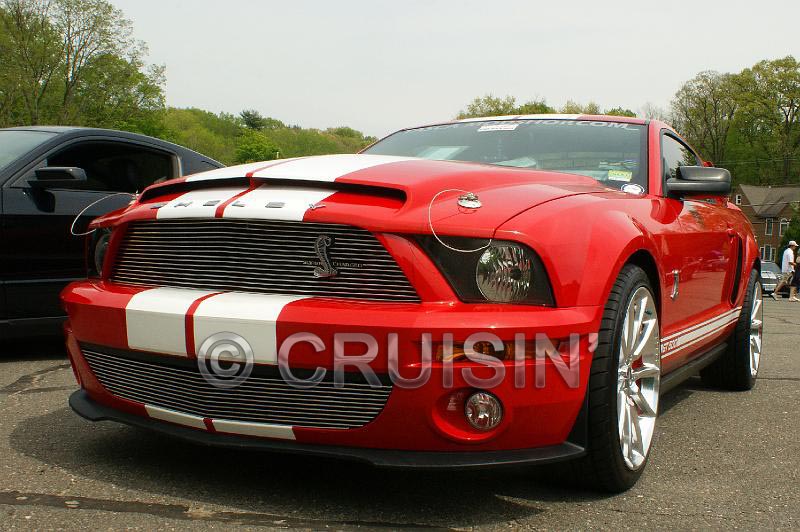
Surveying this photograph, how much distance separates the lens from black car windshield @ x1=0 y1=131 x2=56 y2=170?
199 inches

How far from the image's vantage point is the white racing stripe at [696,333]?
3.42 m

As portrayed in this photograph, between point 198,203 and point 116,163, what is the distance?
317 centimetres

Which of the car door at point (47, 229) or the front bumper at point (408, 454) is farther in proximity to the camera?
the car door at point (47, 229)

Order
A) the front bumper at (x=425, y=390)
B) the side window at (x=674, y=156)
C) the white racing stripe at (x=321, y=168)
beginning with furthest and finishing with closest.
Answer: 1. the side window at (x=674, y=156)
2. the white racing stripe at (x=321, y=168)
3. the front bumper at (x=425, y=390)

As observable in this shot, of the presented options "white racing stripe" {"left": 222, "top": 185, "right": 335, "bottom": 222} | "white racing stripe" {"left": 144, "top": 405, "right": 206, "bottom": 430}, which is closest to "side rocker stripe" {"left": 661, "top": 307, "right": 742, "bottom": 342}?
"white racing stripe" {"left": 222, "top": 185, "right": 335, "bottom": 222}

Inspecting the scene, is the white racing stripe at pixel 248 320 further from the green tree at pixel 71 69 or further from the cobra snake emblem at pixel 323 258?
A: the green tree at pixel 71 69

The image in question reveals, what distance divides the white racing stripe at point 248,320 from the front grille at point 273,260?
79mm

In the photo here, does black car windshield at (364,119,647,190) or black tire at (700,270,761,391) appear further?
black tire at (700,270,761,391)

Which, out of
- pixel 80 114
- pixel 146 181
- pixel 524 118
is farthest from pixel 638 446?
pixel 80 114

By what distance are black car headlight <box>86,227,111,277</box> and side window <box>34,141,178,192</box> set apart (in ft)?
7.25

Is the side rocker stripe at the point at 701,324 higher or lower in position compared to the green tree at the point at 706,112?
lower

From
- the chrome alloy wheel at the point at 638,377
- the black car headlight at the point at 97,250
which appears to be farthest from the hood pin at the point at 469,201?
the black car headlight at the point at 97,250

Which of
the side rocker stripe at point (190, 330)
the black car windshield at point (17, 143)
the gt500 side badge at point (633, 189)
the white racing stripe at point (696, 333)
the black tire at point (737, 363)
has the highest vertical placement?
the black car windshield at point (17, 143)

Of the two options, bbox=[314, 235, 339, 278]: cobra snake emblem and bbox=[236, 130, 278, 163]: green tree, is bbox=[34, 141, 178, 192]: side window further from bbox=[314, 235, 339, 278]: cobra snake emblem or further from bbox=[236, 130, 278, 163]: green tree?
bbox=[236, 130, 278, 163]: green tree
